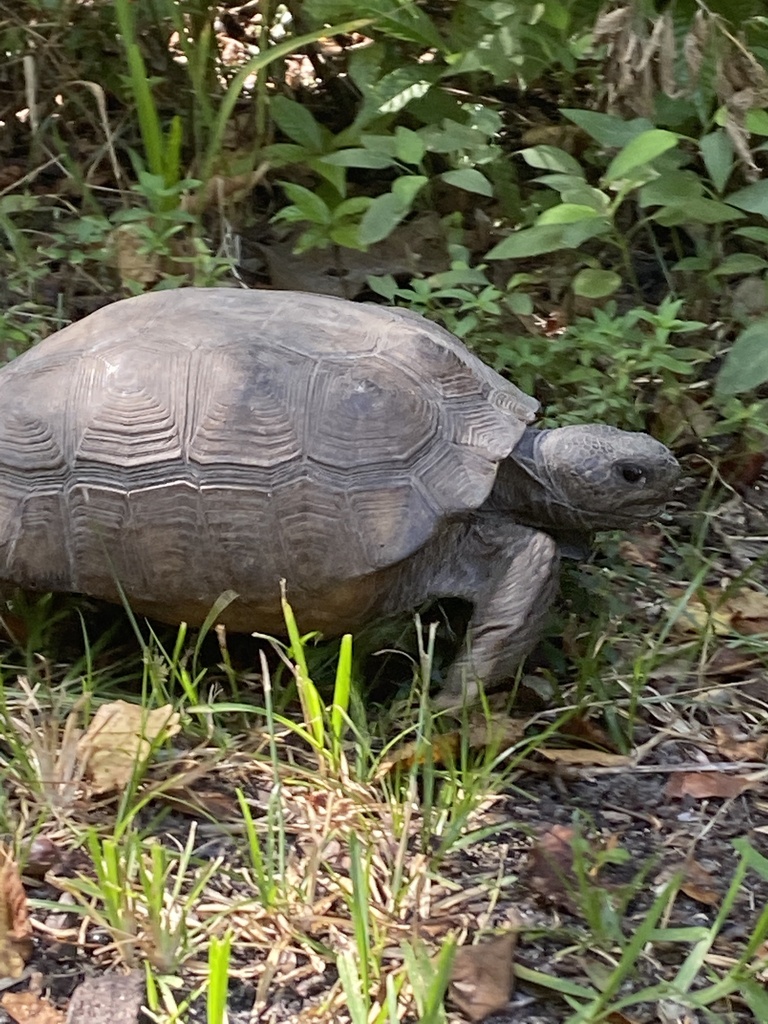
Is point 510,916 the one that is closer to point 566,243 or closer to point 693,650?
point 693,650

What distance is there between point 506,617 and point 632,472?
0.40m

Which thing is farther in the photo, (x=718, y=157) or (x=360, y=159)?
(x=360, y=159)

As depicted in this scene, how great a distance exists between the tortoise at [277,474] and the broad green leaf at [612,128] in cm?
69

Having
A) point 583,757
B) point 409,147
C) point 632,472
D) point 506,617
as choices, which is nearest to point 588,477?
point 632,472

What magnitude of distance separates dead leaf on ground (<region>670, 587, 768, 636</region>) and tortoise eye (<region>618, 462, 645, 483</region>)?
0.31m

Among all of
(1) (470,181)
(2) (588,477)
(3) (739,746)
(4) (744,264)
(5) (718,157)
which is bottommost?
(3) (739,746)

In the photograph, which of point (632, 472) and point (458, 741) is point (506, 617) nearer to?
point (458, 741)

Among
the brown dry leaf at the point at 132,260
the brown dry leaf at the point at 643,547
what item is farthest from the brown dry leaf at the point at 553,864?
the brown dry leaf at the point at 132,260

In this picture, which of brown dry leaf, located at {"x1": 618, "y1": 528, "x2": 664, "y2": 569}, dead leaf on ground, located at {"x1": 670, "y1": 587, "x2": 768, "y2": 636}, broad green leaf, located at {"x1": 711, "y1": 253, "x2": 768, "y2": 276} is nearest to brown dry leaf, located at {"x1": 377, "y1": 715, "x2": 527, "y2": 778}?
dead leaf on ground, located at {"x1": 670, "y1": 587, "x2": 768, "y2": 636}

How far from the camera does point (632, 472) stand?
211 cm

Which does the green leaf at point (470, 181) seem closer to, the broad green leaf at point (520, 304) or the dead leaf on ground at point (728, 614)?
the broad green leaf at point (520, 304)

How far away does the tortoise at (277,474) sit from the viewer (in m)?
1.92

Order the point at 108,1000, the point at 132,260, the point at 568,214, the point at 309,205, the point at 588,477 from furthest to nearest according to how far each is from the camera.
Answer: the point at 132,260 < the point at 309,205 < the point at 568,214 < the point at 588,477 < the point at 108,1000

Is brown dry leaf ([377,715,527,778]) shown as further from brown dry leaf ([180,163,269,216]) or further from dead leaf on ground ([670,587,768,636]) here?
brown dry leaf ([180,163,269,216])
